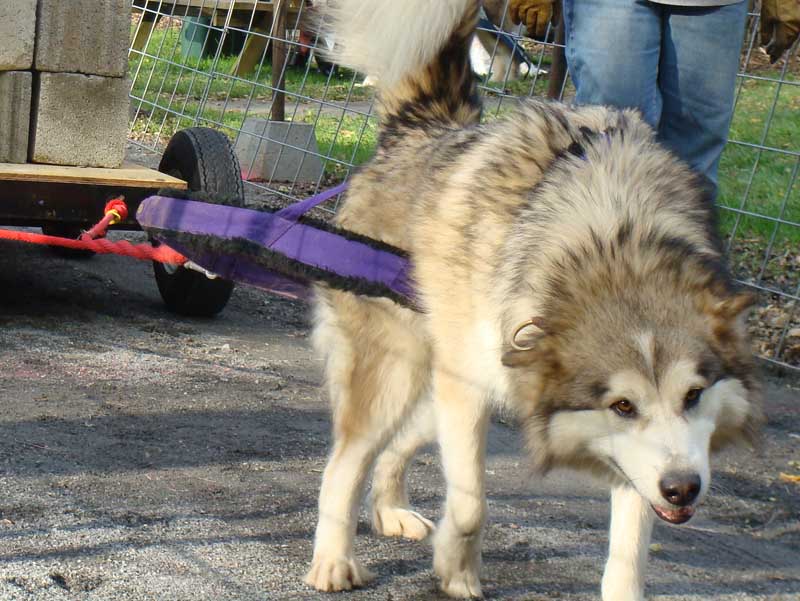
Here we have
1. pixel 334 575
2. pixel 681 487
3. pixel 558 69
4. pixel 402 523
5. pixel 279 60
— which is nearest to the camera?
pixel 681 487

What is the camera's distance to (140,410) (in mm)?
4145

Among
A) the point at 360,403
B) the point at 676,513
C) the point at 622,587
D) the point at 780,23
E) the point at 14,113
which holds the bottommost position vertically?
the point at 622,587

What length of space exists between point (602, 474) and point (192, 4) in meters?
7.29

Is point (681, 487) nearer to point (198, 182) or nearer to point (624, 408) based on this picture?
point (624, 408)

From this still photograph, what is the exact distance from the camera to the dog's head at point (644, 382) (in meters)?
2.54

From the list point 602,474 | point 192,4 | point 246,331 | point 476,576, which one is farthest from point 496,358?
point 192,4

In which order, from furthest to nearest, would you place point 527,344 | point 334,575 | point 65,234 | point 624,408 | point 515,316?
1. point 65,234
2. point 334,575
3. point 515,316
4. point 527,344
5. point 624,408

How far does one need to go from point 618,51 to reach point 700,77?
0.99 ft

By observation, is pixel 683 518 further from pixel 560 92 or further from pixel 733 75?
pixel 560 92

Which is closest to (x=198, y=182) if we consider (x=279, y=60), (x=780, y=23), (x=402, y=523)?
(x=402, y=523)

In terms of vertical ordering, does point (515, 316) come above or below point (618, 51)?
below

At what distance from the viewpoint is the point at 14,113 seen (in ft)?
16.3

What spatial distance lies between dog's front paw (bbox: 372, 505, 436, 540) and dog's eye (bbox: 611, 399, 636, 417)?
0.98m

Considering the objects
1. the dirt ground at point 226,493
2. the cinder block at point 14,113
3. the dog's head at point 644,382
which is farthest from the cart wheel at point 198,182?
the dog's head at point 644,382
